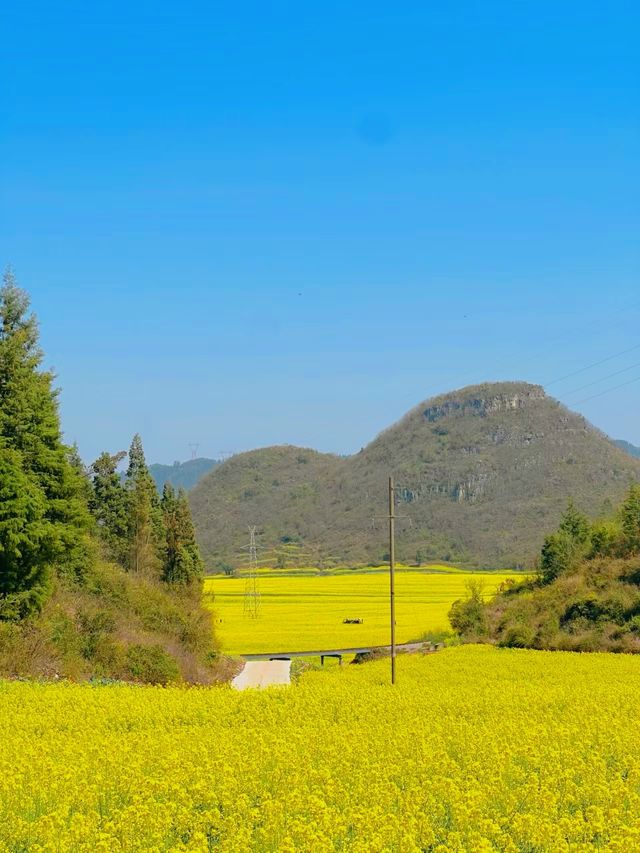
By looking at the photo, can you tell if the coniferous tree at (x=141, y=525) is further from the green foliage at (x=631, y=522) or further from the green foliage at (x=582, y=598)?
the green foliage at (x=631, y=522)

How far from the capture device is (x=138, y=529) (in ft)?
234

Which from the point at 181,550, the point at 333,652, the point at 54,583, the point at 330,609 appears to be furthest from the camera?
the point at 330,609

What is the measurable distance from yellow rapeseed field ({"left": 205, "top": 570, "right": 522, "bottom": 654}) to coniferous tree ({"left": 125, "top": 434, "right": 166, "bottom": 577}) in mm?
5372

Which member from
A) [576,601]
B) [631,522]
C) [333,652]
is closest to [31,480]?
[333,652]

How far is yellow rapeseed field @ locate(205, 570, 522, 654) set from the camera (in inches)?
2447

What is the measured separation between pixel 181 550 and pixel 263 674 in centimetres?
3078

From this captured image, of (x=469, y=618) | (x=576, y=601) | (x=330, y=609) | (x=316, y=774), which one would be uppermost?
(x=576, y=601)

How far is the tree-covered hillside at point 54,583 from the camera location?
35.7 metres

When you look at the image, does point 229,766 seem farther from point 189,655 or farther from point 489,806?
point 189,655

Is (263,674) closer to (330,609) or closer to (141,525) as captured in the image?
(141,525)

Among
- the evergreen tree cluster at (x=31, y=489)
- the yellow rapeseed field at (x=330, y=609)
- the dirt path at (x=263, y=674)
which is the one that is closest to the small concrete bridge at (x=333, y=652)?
the yellow rapeseed field at (x=330, y=609)

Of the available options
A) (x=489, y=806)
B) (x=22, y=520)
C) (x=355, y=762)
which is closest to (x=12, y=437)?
(x=22, y=520)

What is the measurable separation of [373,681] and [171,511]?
47.6 meters

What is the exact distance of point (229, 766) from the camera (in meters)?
12.5
